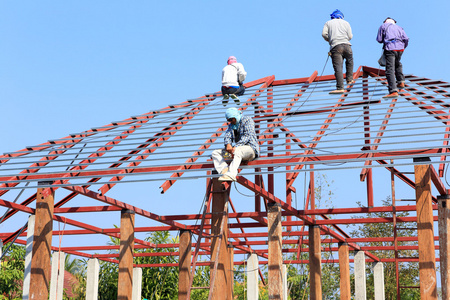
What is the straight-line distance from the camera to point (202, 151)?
14.0m

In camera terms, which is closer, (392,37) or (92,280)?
(392,37)

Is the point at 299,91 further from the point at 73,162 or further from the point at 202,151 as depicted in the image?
the point at 73,162

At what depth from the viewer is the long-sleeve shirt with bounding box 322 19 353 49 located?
1586 cm

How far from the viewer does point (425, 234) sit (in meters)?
11.5

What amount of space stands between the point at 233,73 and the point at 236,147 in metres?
5.84

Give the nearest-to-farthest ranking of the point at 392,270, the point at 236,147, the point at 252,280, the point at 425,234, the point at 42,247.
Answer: the point at 425,234, the point at 236,147, the point at 42,247, the point at 252,280, the point at 392,270

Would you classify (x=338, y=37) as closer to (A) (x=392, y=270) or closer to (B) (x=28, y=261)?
(B) (x=28, y=261)

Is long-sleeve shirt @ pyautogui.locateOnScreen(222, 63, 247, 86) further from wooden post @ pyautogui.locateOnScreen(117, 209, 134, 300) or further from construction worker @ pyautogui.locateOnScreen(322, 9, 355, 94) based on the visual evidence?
wooden post @ pyautogui.locateOnScreen(117, 209, 134, 300)

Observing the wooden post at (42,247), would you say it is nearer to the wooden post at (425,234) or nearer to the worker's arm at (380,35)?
the wooden post at (425,234)

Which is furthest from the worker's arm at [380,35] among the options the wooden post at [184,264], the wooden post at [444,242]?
the wooden post at [184,264]

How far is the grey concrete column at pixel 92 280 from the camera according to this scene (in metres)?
22.1

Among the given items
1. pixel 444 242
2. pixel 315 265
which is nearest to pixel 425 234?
pixel 444 242

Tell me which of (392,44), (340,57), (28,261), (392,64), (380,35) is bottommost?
(28,261)

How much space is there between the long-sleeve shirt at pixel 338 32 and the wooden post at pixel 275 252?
4.96m
